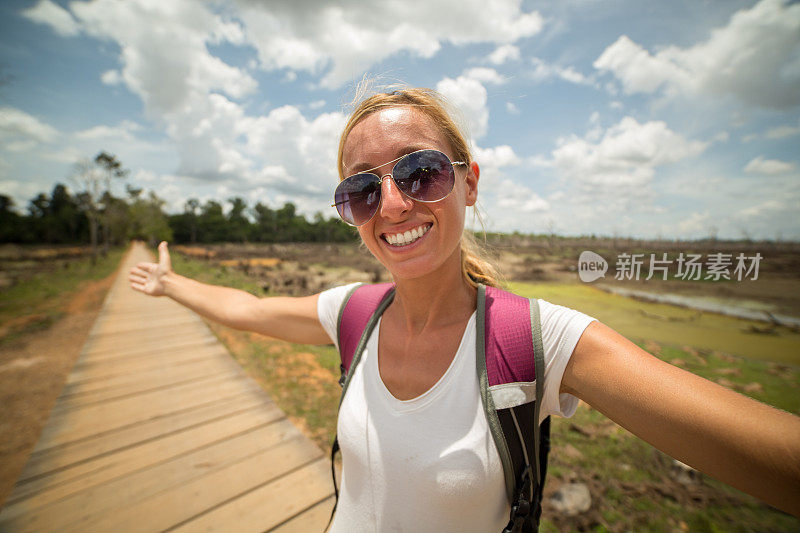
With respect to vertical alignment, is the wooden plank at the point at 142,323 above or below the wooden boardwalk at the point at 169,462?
below

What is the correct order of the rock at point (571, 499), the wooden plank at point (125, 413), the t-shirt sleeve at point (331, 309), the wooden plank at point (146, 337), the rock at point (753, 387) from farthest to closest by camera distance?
the wooden plank at point (146, 337) → the rock at point (753, 387) → the wooden plank at point (125, 413) → the rock at point (571, 499) → the t-shirt sleeve at point (331, 309)

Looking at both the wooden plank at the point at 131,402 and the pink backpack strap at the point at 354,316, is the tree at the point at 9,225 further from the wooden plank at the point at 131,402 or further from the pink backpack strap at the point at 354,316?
the pink backpack strap at the point at 354,316

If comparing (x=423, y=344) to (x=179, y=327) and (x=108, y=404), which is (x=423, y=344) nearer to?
(x=108, y=404)

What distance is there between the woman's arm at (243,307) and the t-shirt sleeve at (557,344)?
3.41 ft

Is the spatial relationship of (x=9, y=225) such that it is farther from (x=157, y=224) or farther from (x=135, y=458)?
(x=135, y=458)

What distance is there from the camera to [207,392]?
3613 millimetres

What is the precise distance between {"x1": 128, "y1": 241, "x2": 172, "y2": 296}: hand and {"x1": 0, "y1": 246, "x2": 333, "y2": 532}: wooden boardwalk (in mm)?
1467

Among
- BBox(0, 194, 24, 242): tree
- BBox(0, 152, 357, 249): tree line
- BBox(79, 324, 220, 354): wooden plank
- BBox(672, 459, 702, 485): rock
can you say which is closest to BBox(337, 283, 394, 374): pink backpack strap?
BBox(672, 459, 702, 485): rock

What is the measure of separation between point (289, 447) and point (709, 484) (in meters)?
3.45

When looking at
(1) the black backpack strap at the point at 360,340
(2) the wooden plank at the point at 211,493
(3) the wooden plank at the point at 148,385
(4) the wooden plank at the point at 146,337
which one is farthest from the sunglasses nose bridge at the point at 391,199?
(4) the wooden plank at the point at 146,337

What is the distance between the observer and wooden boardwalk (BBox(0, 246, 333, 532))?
2018 mm

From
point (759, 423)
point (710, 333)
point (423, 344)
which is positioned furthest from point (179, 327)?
point (710, 333)

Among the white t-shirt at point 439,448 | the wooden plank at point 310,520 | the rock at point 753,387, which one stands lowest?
the wooden plank at point 310,520

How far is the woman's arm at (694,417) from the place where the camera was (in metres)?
0.61
